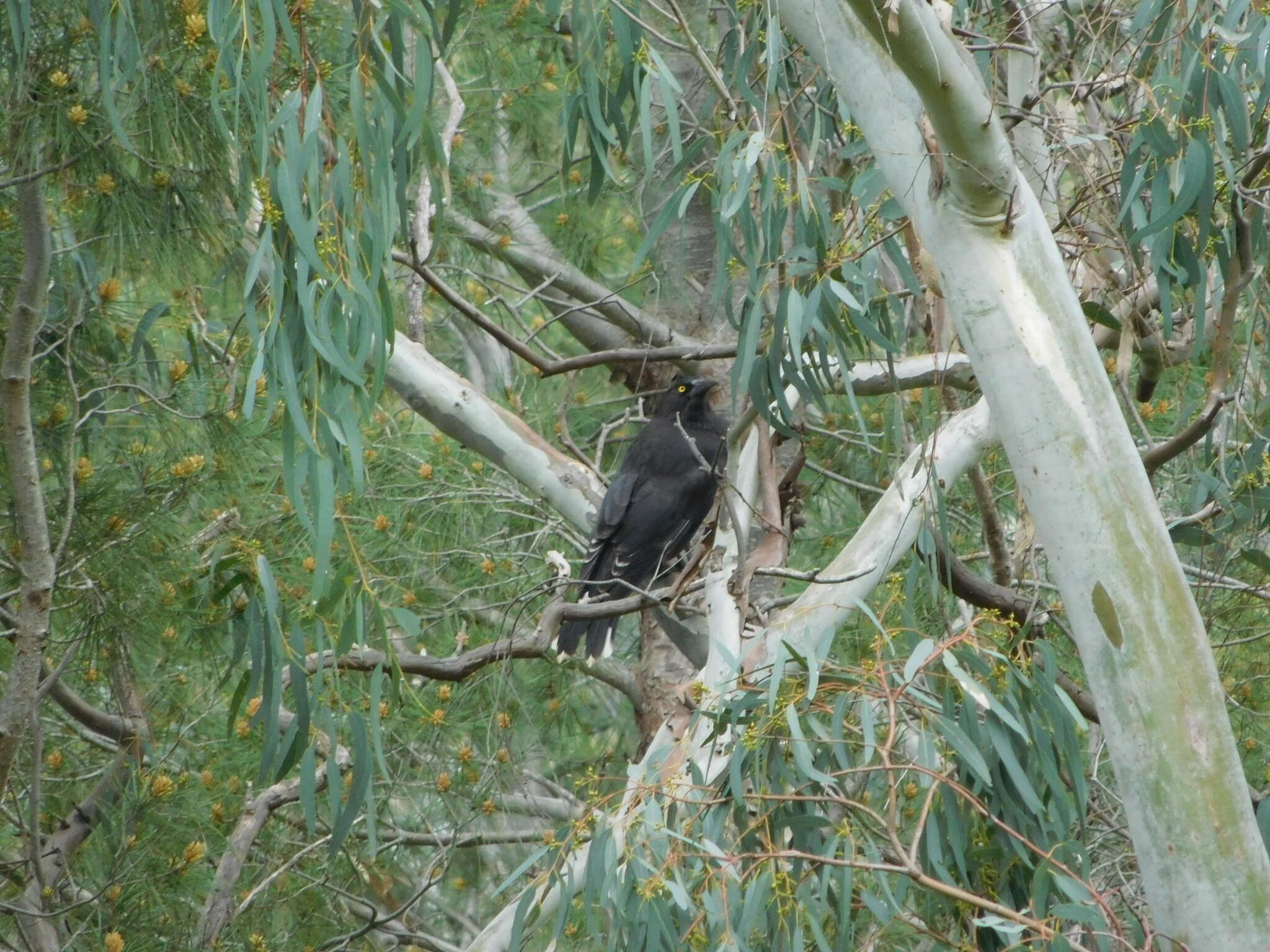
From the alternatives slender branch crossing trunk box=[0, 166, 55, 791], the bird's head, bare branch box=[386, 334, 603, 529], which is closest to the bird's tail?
bare branch box=[386, 334, 603, 529]

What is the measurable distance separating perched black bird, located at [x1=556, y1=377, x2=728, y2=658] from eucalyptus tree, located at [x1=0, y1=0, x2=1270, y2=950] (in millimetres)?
199

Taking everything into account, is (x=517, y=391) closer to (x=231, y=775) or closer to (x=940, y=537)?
(x=231, y=775)

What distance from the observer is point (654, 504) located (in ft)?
12.7

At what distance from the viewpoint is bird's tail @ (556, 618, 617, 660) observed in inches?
140

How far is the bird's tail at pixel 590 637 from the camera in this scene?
3.55 m

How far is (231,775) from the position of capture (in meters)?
3.60

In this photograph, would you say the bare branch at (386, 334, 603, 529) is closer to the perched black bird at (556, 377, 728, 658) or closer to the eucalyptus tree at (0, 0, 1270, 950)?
the eucalyptus tree at (0, 0, 1270, 950)

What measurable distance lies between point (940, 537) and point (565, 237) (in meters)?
2.80

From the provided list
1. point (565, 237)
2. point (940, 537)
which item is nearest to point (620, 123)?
point (940, 537)

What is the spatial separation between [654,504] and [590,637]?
0.43 meters

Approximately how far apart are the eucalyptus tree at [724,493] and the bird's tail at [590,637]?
119 mm

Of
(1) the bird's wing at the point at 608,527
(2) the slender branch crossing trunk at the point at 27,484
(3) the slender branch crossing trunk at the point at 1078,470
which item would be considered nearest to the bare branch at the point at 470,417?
(1) the bird's wing at the point at 608,527

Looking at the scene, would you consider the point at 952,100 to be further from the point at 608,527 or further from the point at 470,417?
the point at 608,527

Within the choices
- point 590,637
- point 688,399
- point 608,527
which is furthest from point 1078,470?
point 688,399
